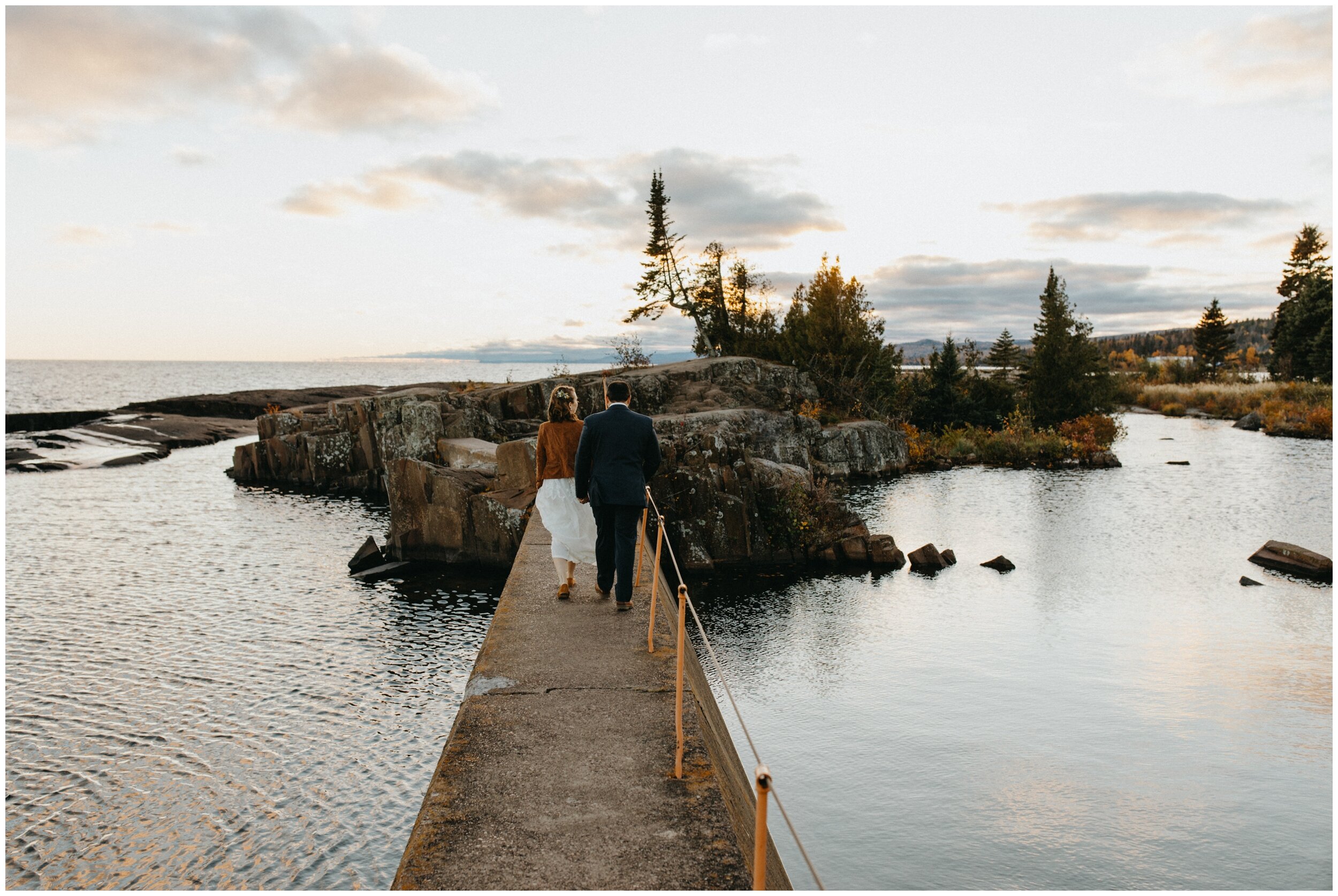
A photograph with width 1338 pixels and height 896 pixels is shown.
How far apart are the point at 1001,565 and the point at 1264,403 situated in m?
48.9

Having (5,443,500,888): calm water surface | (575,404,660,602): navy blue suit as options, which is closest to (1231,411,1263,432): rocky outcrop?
(5,443,500,888): calm water surface

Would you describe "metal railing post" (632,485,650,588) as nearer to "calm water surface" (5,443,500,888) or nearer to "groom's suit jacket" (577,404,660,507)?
"groom's suit jacket" (577,404,660,507)

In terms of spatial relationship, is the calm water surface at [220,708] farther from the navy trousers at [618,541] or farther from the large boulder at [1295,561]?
the large boulder at [1295,561]

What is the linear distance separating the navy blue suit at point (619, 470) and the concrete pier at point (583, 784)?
3.23 feet

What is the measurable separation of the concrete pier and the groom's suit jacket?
4.45 ft

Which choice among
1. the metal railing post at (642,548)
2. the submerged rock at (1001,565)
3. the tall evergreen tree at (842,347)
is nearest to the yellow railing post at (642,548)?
the metal railing post at (642,548)

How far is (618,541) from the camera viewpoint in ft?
26.3

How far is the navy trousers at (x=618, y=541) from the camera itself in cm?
795

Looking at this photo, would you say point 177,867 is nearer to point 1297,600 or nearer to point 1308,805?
point 1308,805

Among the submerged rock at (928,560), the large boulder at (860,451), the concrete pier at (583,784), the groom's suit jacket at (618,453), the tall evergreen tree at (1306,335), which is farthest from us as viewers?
the tall evergreen tree at (1306,335)

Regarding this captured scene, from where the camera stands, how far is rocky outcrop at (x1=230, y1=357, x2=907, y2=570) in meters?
19.9

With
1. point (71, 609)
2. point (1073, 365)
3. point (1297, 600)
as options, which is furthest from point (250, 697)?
point (1073, 365)

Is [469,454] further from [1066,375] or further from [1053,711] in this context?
[1066,375]

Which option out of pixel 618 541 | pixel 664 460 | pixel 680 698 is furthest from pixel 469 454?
pixel 680 698
